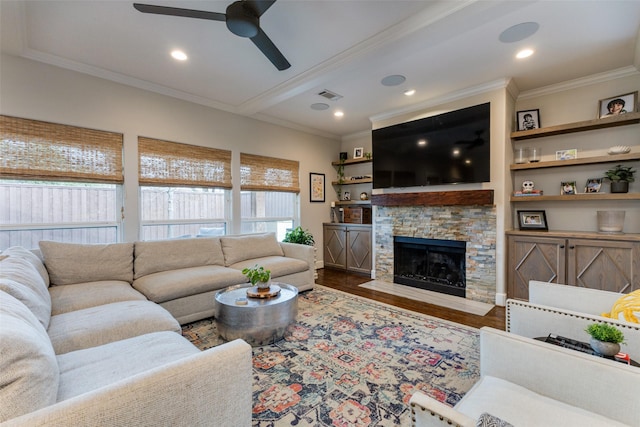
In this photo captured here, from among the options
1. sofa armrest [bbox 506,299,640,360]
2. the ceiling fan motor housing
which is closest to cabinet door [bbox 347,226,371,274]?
sofa armrest [bbox 506,299,640,360]

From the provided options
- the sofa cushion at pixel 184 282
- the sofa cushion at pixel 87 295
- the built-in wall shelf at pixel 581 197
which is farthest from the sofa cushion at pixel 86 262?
the built-in wall shelf at pixel 581 197

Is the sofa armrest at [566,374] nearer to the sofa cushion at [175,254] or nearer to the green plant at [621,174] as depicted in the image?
the green plant at [621,174]

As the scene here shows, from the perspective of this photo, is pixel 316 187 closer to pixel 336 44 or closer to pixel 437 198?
pixel 437 198

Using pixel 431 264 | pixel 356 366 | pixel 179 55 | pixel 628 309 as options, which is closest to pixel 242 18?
pixel 179 55

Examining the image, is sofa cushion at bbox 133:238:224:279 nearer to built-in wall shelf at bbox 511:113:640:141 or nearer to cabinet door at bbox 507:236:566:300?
cabinet door at bbox 507:236:566:300

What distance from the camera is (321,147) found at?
5719mm

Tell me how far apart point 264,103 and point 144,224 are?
2300 mm

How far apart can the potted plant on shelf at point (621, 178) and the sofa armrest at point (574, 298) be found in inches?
71.1

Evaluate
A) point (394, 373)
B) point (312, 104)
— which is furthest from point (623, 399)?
point (312, 104)

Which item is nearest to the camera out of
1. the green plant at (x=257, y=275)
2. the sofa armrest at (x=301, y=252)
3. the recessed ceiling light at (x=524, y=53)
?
the green plant at (x=257, y=275)

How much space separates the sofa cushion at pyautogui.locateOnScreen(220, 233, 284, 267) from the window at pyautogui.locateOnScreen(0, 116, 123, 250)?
1.30 metres

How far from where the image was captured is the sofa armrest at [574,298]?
1855mm

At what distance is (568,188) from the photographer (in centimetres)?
337

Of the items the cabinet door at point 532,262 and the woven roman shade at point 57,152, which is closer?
the woven roman shade at point 57,152
